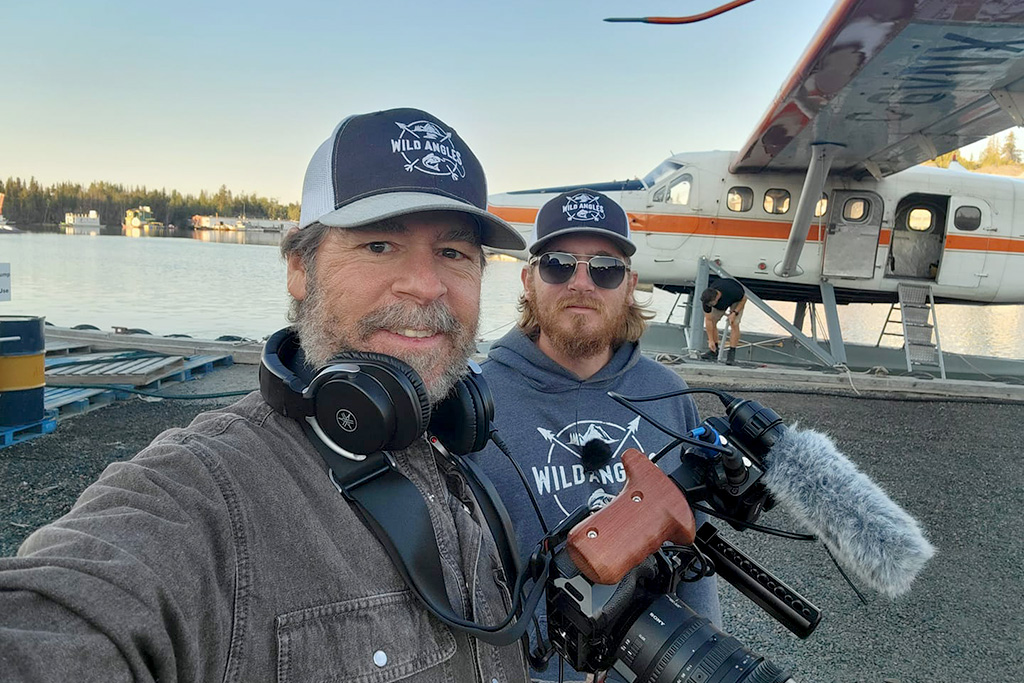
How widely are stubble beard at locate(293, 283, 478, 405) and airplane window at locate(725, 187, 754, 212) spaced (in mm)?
9782

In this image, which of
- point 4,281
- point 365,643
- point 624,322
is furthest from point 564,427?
point 4,281

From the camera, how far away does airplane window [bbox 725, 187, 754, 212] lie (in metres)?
10.0

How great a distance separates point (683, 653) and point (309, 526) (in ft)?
2.26

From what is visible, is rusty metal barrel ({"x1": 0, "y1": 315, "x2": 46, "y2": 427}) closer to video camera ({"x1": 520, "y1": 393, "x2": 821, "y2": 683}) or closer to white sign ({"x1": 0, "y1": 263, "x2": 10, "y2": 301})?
white sign ({"x1": 0, "y1": 263, "x2": 10, "y2": 301})

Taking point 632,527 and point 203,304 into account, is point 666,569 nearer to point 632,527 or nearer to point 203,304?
point 632,527

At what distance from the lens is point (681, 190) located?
397 inches

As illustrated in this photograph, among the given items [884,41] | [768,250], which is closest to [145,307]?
[768,250]

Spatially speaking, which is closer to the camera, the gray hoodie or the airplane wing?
the gray hoodie

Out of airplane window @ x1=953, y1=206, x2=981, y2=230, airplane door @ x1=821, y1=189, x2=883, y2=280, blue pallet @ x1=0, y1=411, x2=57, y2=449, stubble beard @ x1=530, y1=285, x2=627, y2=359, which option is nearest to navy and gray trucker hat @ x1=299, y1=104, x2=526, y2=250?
stubble beard @ x1=530, y1=285, x2=627, y2=359

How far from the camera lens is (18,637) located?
2.00 feet

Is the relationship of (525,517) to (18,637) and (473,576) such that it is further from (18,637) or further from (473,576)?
(18,637)

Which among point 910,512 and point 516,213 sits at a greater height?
point 516,213

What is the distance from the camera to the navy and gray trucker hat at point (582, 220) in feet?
8.38

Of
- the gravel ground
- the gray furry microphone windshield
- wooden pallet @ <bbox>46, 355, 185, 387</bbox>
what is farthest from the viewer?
wooden pallet @ <bbox>46, 355, 185, 387</bbox>
